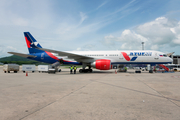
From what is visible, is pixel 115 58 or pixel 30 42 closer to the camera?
pixel 115 58

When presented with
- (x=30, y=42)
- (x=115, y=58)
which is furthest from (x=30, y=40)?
(x=115, y=58)

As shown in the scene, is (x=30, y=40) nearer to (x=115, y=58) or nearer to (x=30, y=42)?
(x=30, y=42)

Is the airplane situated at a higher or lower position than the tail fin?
lower

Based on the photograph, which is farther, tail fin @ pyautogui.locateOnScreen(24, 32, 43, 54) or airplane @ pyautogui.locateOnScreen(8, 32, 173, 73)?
tail fin @ pyautogui.locateOnScreen(24, 32, 43, 54)

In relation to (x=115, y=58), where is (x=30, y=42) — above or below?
above

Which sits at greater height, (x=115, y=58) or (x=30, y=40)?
(x=30, y=40)

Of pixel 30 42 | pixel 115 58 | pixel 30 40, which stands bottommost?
pixel 115 58

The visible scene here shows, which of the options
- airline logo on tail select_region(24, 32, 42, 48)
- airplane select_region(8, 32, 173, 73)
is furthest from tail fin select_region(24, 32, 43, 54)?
airplane select_region(8, 32, 173, 73)

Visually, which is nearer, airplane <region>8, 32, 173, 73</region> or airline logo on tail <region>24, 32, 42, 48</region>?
airplane <region>8, 32, 173, 73</region>

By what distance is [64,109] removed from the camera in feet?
12.4

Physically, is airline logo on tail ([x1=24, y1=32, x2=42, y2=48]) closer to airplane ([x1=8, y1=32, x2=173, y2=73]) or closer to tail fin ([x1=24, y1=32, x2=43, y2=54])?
tail fin ([x1=24, y1=32, x2=43, y2=54])

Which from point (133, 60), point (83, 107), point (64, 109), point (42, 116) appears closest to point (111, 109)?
point (83, 107)

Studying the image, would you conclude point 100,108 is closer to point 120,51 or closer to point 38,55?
point 120,51

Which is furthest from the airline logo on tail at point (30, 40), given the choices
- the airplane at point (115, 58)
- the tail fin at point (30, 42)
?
the airplane at point (115, 58)
